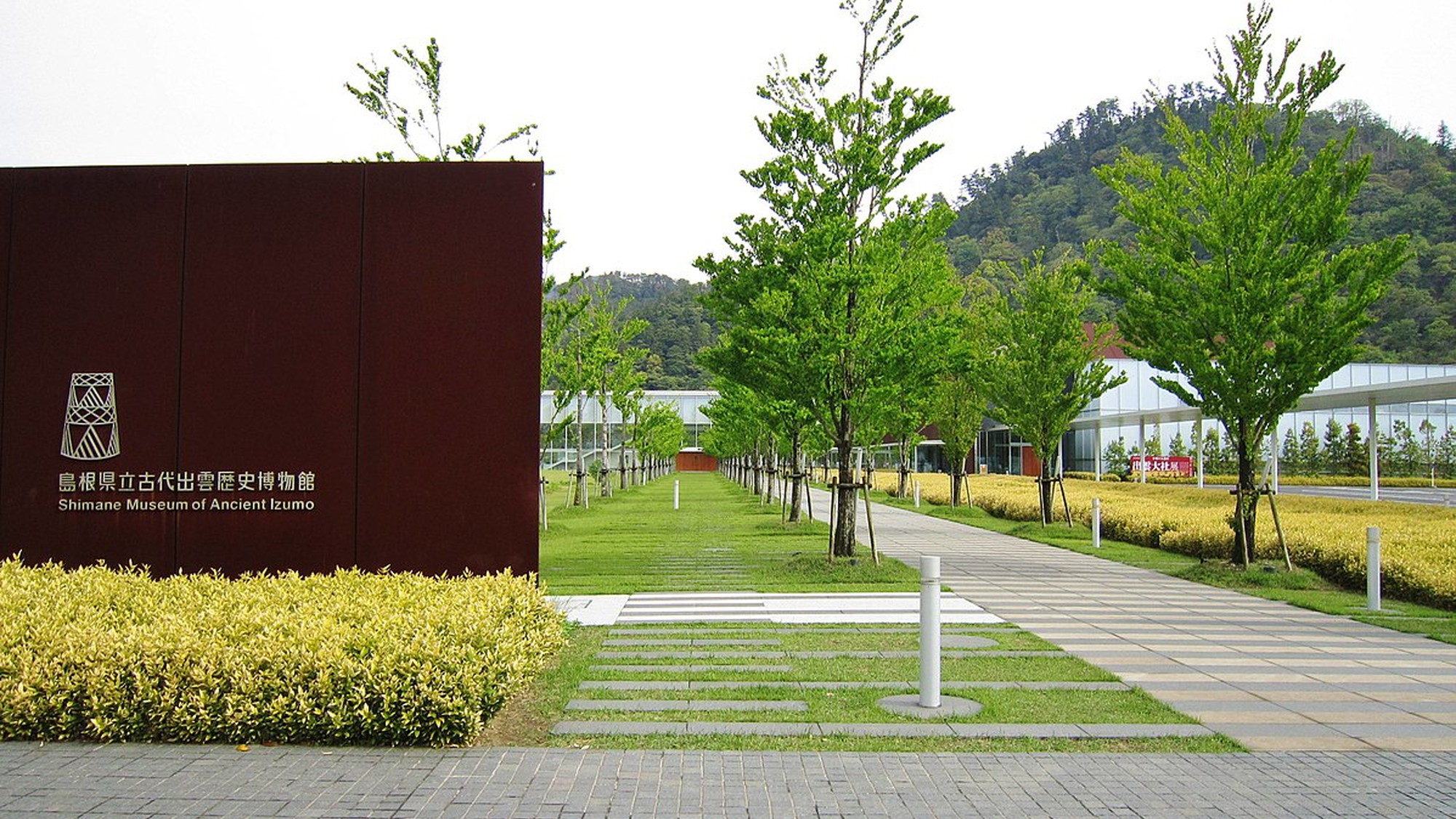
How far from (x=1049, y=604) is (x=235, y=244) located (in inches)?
357

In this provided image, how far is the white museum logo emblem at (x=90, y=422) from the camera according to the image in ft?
29.2

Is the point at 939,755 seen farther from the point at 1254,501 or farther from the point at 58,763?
the point at 1254,501

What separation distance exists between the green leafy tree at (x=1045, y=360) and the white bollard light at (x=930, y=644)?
58.5 ft

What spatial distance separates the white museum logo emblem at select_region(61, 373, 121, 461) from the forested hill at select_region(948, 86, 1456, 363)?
2174 centimetres

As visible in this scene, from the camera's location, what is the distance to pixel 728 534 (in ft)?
72.2

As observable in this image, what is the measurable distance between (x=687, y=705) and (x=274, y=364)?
4.87 metres

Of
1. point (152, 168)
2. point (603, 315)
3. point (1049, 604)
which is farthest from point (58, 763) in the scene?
point (603, 315)

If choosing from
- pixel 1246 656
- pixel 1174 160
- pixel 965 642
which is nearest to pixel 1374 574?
pixel 1246 656

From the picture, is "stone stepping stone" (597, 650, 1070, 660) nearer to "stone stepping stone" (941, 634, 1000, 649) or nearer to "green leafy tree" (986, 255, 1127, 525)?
"stone stepping stone" (941, 634, 1000, 649)

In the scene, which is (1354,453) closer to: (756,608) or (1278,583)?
(1278,583)

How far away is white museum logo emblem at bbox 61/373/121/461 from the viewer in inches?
351

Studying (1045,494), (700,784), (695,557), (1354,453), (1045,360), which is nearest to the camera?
(700,784)

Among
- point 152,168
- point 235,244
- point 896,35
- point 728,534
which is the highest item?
point 896,35

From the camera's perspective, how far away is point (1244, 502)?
49.2 ft
